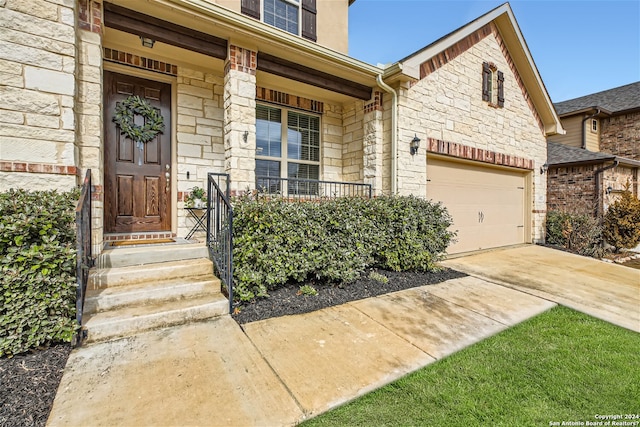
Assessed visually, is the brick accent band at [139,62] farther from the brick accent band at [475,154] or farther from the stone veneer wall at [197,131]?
the brick accent band at [475,154]

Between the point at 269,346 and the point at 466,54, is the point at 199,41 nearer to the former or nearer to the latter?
the point at 269,346

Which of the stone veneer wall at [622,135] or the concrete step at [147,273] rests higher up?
the stone veneer wall at [622,135]

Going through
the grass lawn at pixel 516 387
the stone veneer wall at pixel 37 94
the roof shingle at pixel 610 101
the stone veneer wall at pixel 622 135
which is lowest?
the grass lawn at pixel 516 387

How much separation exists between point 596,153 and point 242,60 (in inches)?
425

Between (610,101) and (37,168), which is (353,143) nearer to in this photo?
(37,168)

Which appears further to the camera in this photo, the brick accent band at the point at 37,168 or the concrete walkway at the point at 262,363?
the brick accent band at the point at 37,168

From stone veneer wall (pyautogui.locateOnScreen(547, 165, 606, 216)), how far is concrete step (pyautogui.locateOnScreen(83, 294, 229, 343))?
10.4m

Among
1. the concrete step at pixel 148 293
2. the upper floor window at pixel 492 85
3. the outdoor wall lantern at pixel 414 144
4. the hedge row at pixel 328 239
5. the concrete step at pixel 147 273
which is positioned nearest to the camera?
the concrete step at pixel 148 293

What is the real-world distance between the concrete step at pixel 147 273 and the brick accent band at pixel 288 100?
3361 mm

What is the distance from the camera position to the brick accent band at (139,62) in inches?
162

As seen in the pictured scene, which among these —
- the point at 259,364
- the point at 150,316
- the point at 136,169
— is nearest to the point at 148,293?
the point at 150,316

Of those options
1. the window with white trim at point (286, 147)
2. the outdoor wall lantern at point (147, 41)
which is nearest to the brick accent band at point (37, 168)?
the outdoor wall lantern at point (147, 41)

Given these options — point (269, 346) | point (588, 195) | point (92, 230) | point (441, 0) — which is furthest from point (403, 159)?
point (588, 195)

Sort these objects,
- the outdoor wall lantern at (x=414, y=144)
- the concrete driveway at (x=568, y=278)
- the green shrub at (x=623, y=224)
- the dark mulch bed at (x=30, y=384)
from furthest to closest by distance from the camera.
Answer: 1. the green shrub at (x=623, y=224)
2. the outdoor wall lantern at (x=414, y=144)
3. the concrete driveway at (x=568, y=278)
4. the dark mulch bed at (x=30, y=384)
